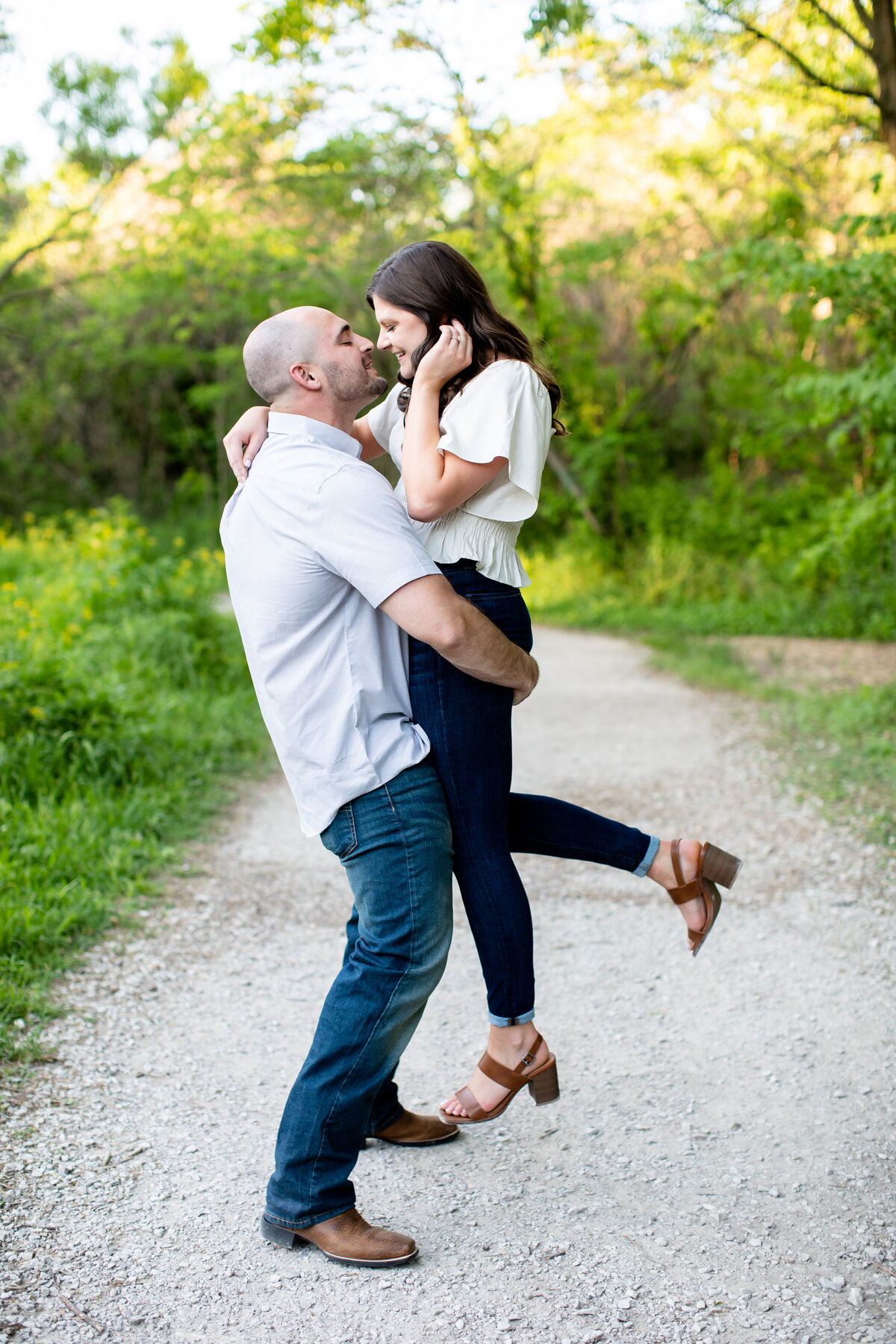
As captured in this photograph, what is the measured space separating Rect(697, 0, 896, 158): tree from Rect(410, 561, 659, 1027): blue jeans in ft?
15.8

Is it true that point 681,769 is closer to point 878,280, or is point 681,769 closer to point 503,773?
point 878,280

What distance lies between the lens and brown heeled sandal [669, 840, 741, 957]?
2531 mm

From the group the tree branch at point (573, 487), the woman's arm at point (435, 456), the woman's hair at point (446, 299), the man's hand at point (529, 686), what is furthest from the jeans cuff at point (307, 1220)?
the tree branch at point (573, 487)

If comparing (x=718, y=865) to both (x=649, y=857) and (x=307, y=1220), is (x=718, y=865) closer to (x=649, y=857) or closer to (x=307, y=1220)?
(x=649, y=857)

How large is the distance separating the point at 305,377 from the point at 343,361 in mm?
83

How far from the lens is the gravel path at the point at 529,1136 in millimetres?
1996

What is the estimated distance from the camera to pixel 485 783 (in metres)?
2.14

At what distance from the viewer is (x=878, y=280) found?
5184mm

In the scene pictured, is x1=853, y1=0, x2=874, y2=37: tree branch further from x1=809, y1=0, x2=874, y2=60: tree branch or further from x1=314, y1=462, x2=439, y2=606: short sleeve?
x1=314, y1=462, x2=439, y2=606: short sleeve

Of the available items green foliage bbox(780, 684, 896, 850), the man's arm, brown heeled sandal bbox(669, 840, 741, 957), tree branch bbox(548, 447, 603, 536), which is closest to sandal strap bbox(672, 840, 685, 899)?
brown heeled sandal bbox(669, 840, 741, 957)

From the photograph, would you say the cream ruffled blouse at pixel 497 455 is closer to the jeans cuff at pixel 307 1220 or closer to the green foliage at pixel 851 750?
the jeans cuff at pixel 307 1220

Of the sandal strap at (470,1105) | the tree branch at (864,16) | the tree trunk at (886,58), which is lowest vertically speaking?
the sandal strap at (470,1105)

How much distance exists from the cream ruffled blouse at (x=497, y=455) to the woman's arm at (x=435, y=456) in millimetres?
23

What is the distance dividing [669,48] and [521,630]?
8.15 m
